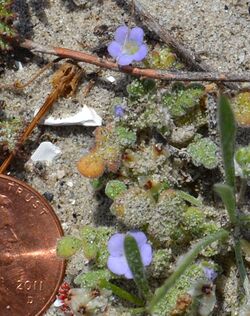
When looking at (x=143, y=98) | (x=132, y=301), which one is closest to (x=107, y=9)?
(x=143, y=98)

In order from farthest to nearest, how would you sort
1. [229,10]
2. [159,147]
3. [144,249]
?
1. [229,10]
2. [159,147]
3. [144,249]

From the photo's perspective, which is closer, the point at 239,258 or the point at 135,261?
the point at 135,261

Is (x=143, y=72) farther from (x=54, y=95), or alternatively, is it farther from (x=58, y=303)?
(x=58, y=303)

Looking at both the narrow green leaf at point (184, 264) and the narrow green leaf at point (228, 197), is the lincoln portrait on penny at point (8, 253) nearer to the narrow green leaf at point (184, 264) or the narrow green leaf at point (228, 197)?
the narrow green leaf at point (184, 264)

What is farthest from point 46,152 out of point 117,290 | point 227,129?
point 227,129

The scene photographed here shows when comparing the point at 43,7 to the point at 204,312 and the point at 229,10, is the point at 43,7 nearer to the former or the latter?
the point at 229,10

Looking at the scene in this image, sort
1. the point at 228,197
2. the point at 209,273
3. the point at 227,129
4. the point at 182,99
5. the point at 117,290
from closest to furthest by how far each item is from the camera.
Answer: the point at 227,129
the point at 228,197
the point at 117,290
the point at 209,273
the point at 182,99
